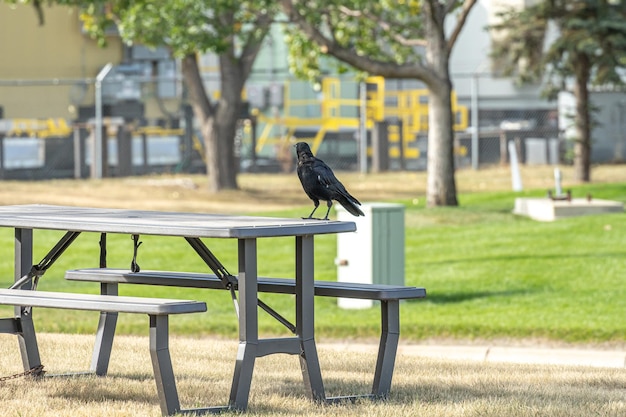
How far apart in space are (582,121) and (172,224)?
65.3 feet

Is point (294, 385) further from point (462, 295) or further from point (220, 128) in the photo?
point (220, 128)

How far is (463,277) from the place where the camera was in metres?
13.1

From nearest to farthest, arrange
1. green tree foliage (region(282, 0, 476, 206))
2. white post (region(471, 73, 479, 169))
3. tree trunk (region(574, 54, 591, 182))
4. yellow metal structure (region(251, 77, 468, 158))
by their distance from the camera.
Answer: green tree foliage (region(282, 0, 476, 206)) → tree trunk (region(574, 54, 591, 182)) → white post (region(471, 73, 479, 169)) → yellow metal structure (region(251, 77, 468, 158))

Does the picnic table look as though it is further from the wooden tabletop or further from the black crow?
the black crow

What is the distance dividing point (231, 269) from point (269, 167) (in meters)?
17.6

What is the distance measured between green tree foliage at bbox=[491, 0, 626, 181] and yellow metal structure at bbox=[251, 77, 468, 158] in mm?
6196

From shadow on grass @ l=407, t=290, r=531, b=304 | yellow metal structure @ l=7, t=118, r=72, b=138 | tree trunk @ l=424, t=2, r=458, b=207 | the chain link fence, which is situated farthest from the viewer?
yellow metal structure @ l=7, t=118, r=72, b=138

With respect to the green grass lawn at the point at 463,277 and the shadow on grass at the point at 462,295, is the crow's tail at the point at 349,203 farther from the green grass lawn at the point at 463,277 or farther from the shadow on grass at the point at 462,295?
the shadow on grass at the point at 462,295

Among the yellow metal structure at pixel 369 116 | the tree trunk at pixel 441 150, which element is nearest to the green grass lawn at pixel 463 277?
the tree trunk at pixel 441 150

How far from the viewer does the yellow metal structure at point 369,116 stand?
1266 inches

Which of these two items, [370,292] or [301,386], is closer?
[370,292]

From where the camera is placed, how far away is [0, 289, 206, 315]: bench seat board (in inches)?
215

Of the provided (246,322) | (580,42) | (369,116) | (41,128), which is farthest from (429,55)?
(41,128)

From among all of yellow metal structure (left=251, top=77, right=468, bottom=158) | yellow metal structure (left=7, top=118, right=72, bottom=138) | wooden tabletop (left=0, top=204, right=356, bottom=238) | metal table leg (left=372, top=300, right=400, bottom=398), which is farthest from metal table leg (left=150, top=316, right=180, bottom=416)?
yellow metal structure (left=7, top=118, right=72, bottom=138)
